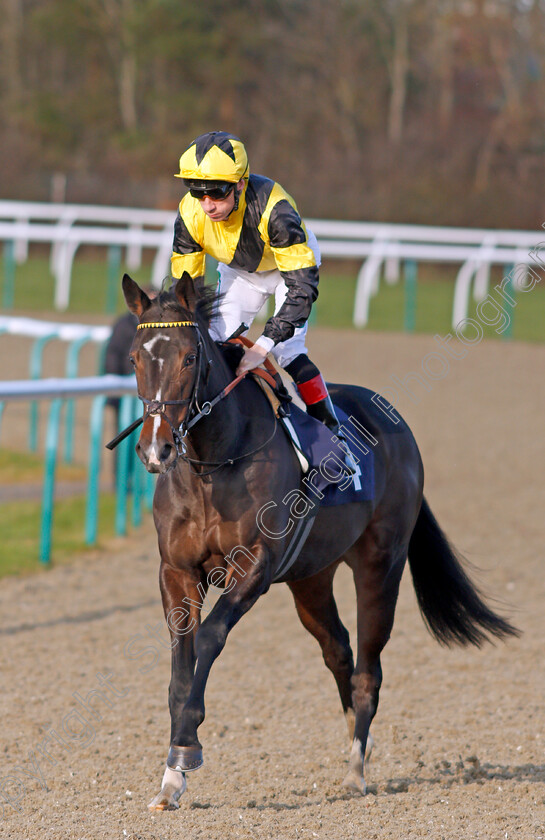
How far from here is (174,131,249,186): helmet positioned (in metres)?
3.55

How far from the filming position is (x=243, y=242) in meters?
3.82

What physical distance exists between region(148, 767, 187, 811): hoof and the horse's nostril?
38.1 inches

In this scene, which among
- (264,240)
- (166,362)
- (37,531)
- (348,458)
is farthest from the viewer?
(37,531)

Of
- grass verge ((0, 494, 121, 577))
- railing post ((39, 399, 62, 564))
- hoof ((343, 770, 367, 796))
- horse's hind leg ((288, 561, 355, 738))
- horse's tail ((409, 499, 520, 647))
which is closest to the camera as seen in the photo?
hoof ((343, 770, 367, 796))

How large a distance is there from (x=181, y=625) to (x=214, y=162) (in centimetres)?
141

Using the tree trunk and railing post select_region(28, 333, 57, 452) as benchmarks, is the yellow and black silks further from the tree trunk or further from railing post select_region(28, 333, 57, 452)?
the tree trunk

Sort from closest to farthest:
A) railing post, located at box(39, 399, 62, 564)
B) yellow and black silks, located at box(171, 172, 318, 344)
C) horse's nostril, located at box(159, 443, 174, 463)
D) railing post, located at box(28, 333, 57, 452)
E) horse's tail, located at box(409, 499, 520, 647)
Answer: horse's nostril, located at box(159, 443, 174, 463), yellow and black silks, located at box(171, 172, 318, 344), horse's tail, located at box(409, 499, 520, 647), railing post, located at box(39, 399, 62, 564), railing post, located at box(28, 333, 57, 452)

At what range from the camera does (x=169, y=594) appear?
361cm

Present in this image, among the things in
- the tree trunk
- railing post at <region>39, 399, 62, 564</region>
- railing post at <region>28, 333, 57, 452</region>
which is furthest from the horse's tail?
the tree trunk

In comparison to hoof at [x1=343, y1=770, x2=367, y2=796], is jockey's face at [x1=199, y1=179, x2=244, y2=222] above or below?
above

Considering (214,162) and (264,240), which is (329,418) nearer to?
(264,240)

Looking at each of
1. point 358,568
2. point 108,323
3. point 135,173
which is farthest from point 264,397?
point 135,173

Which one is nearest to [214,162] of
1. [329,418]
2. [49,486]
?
[329,418]

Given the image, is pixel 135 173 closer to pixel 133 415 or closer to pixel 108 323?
pixel 108 323
